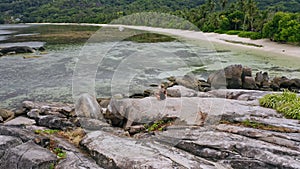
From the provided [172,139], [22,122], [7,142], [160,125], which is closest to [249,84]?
[160,125]

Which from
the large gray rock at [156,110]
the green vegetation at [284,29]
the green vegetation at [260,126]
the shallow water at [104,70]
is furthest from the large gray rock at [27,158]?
the green vegetation at [284,29]

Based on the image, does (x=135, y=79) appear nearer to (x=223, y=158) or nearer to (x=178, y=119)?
(x=178, y=119)

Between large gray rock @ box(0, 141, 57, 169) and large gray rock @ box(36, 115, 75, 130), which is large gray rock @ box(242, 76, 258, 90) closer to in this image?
large gray rock @ box(36, 115, 75, 130)

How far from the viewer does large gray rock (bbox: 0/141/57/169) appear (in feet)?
29.8

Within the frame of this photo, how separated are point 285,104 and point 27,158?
433 inches

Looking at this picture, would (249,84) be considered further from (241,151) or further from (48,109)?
(48,109)

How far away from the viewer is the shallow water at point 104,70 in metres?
25.8

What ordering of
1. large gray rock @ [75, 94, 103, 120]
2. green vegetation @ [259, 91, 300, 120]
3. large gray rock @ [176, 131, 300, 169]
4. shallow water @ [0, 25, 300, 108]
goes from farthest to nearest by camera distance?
shallow water @ [0, 25, 300, 108]
large gray rock @ [75, 94, 103, 120]
green vegetation @ [259, 91, 300, 120]
large gray rock @ [176, 131, 300, 169]

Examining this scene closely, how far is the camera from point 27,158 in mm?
9141

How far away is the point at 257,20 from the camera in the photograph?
70125 millimetres

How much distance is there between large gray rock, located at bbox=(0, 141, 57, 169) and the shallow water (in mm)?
13240

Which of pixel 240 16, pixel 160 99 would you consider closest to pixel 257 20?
pixel 240 16

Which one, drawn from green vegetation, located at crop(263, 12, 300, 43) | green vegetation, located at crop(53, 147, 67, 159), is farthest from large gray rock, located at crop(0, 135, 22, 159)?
green vegetation, located at crop(263, 12, 300, 43)

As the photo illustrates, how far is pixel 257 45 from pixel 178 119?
156 feet
